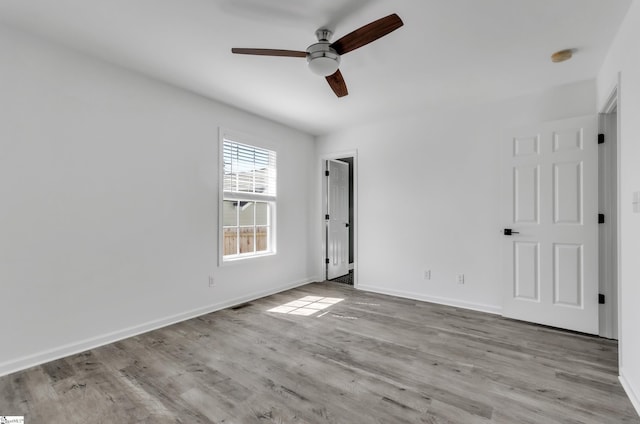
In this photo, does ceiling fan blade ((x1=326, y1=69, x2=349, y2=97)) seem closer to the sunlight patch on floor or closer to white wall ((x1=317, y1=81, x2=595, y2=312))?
white wall ((x1=317, y1=81, x2=595, y2=312))

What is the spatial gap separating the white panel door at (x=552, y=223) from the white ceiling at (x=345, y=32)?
652mm

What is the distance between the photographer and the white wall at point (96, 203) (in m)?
2.27

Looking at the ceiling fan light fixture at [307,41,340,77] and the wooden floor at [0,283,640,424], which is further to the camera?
the ceiling fan light fixture at [307,41,340,77]

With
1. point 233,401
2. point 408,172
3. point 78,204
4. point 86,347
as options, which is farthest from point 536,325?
point 78,204

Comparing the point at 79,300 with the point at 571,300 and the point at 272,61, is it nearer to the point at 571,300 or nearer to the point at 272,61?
the point at 272,61

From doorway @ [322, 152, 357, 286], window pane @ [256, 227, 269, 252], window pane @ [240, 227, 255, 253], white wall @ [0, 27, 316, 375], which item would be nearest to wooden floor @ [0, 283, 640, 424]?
white wall @ [0, 27, 316, 375]

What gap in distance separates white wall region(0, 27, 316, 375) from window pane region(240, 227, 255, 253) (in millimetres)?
442

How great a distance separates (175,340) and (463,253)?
3.35 meters


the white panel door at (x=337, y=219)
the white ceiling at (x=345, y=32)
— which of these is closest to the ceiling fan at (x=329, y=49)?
the white ceiling at (x=345, y=32)

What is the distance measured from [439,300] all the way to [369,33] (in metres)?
3.30

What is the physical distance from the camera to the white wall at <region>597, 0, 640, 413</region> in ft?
6.04

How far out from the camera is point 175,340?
279cm

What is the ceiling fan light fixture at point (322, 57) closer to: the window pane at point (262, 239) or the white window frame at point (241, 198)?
the white window frame at point (241, 198)

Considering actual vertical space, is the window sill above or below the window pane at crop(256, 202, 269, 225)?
below
